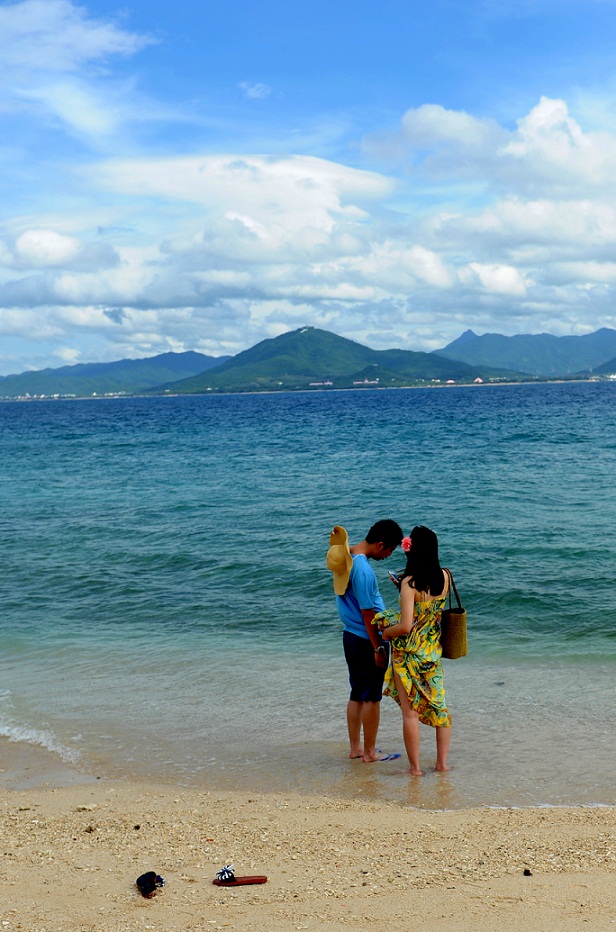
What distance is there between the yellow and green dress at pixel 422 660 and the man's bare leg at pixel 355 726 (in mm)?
674

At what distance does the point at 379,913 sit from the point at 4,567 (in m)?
15.0

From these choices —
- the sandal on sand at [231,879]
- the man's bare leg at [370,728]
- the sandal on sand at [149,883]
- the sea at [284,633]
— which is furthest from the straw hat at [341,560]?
the sandal on sand at [149,883]

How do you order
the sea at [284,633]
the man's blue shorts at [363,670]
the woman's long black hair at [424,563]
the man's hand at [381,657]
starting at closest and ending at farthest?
the woman's long black hair at [424,563]
the man's hand at [381,657]
the man's blue shorts at [363,670]
the sea at [284,633]

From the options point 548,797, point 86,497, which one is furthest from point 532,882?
point 86,497

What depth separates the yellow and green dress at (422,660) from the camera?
7297mm

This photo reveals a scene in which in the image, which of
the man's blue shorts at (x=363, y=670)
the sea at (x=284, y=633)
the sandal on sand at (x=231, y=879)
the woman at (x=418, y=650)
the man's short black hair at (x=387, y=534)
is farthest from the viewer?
the sea at (x=284, y=633)

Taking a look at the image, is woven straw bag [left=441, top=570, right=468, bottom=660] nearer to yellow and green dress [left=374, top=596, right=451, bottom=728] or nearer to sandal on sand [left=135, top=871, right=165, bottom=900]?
yellow and green dress [left=374, top=596, right=451, bottom=728]

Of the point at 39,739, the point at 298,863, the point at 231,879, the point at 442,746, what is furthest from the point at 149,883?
the point at 39,739

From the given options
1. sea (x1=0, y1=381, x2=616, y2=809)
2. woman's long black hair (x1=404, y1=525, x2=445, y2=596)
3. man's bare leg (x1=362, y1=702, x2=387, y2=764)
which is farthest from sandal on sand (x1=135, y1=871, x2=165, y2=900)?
woman's long black hair (x1=404, y1=525, x2=445, y2=596)

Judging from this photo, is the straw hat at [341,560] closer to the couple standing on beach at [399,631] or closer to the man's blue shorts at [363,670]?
the couple standing on beach at [399,631]

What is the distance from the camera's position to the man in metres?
7.35

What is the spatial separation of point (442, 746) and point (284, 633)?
536 centimetres

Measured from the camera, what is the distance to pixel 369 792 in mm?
7160

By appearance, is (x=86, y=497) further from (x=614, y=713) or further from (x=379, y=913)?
(x=379, y=913)
